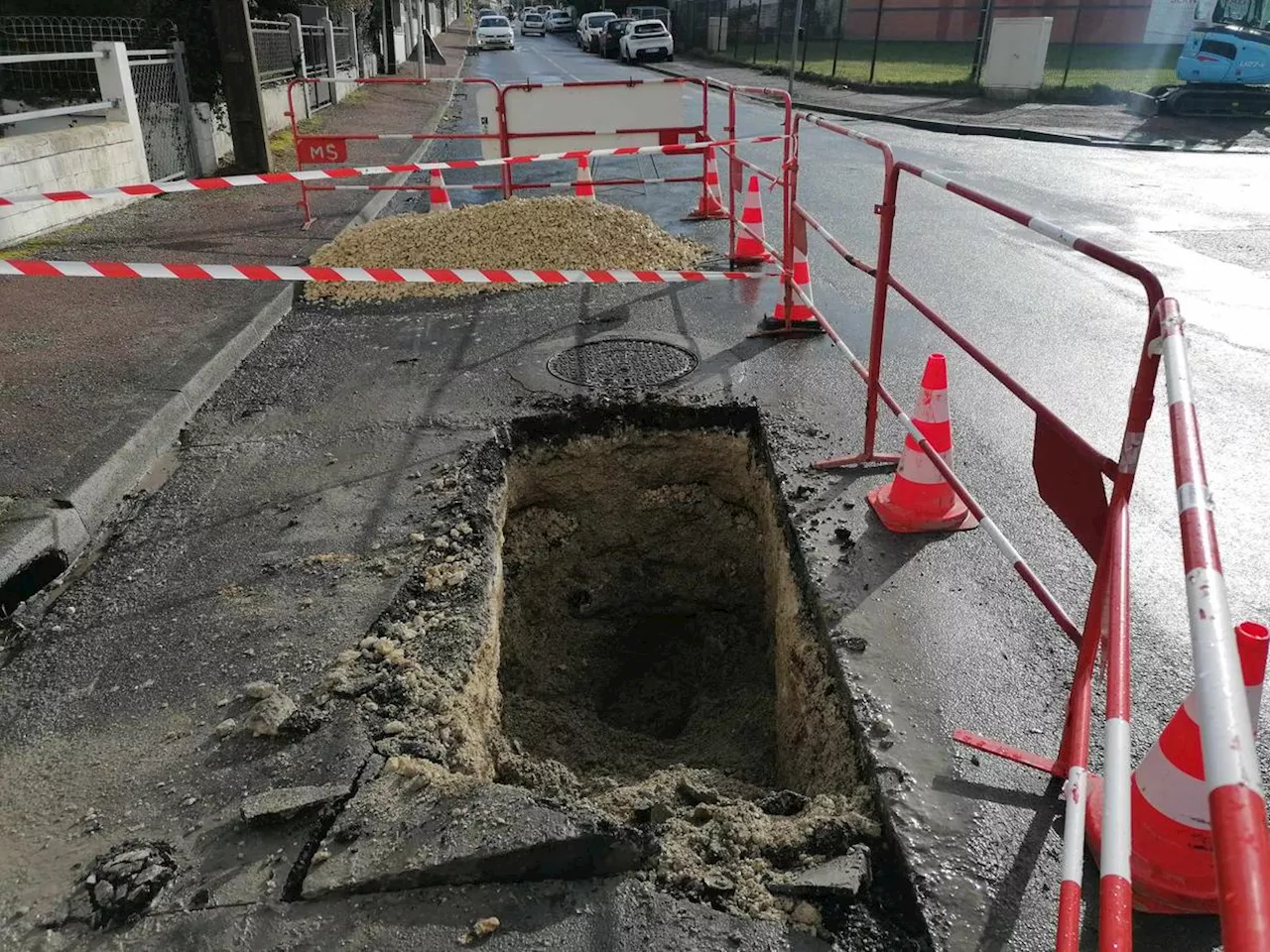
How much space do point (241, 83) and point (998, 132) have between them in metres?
14.1

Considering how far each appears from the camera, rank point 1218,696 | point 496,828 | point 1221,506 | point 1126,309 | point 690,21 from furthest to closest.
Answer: point 690,21, point 1126,309, point 1221,506, point 496,828, point 1218,696

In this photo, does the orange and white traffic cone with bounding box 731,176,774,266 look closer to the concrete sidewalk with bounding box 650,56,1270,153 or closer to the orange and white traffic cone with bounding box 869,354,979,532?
the orange and white traffic cone with bounding box 869,354,979,532

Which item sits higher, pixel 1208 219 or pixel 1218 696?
pixel 1218 696

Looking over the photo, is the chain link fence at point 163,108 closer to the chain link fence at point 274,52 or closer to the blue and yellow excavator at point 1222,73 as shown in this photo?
the chain link fence at point 274,52

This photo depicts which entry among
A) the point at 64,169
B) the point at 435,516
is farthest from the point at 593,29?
the point at 435,516

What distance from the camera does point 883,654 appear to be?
3.17 metres

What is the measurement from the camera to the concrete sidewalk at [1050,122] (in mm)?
16391

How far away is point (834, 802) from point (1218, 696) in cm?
154

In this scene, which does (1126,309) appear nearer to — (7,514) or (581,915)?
(581,915)

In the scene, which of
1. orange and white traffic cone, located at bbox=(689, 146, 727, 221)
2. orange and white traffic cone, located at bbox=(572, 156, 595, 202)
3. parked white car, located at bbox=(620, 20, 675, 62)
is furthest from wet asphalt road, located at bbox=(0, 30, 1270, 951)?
parked white car, located at bbox=(620, 20, 675, 62)

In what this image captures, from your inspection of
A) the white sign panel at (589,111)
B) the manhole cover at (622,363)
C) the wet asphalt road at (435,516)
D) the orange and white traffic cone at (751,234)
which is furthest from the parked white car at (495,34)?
the manhole cover at (622,363)

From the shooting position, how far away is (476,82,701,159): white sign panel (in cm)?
965

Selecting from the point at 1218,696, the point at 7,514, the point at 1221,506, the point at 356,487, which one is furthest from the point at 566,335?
the point at 1218,696

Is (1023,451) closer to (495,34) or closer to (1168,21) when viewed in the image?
(1168,21)
